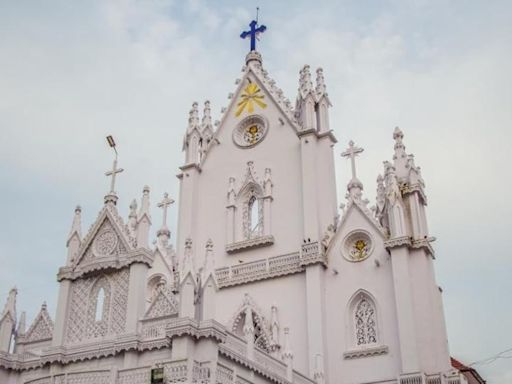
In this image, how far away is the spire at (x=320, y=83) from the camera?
97.7ft

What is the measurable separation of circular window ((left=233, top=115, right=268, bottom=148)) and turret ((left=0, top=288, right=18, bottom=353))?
40.5 feet

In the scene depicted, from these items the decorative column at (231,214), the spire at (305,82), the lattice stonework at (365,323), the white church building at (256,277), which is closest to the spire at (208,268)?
the white church building at (256,277)

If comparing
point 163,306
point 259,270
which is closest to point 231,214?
point 259,270

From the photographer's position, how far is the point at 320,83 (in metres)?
30.2

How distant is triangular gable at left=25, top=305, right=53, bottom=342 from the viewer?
20.9 meters

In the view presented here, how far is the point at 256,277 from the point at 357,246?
3912mm

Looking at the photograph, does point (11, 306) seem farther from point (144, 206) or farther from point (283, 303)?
point (283, 303)

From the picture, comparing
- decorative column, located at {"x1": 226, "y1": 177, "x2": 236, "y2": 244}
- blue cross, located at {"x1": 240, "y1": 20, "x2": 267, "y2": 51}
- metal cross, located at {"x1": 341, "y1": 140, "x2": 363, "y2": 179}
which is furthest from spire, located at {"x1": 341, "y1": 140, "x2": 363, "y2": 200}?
blue cross, located at {"x1": 240, "y1": 20, "x2": 267, "y2": 51}

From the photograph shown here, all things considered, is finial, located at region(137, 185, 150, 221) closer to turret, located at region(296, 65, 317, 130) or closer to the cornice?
the cornice

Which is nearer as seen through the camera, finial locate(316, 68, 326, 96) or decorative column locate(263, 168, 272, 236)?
decorative column locate(263, 168, 272, 236)

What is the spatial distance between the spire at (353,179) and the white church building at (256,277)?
0.15 ft

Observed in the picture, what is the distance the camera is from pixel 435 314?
2377cm

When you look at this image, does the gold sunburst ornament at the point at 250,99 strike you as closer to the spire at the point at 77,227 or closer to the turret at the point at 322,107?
the turret at the point at 322,107

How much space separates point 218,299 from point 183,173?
6212 mm
